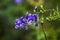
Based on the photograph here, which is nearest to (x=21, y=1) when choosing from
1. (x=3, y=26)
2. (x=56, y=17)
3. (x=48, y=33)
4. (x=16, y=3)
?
(x=16, y=3)

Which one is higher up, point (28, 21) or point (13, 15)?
point (13, 15)

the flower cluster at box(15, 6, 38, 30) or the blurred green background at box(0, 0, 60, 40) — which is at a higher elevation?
the blurred green background at box(0, 0, 60, 40)

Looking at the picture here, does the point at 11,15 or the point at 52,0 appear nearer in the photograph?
the point at 52,0

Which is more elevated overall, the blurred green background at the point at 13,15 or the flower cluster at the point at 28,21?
the blurred green background at the point at 13,15

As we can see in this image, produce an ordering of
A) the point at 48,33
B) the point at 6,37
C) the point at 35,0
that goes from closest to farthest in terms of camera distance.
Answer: the point at 48,33, the point at 35,0, the point at 6,37

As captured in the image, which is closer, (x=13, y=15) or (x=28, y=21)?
(x=28, y=21)

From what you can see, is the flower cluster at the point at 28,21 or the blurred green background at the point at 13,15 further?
the blurred green background at the point at 13,15

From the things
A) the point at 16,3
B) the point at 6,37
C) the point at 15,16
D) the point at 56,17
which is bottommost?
the point at 56,17

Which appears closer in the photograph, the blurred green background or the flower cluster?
the flower cluster

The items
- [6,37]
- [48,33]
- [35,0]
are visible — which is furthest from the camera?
[6,37]

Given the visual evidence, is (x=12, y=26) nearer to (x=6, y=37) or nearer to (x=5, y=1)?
(x=6, y=37)

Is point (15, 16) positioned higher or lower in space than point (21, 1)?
lower
